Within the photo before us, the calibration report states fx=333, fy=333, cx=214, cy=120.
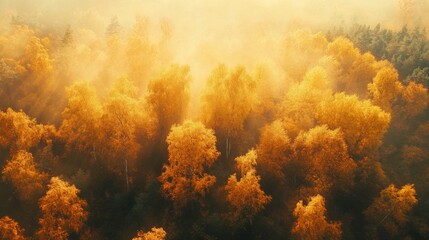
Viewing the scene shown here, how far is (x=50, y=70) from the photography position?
7769 centimetres

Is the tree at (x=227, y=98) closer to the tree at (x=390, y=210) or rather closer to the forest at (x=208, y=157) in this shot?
the forest at (x=208, y=157)

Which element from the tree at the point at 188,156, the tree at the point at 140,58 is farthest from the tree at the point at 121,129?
the tree at the point at 140,58

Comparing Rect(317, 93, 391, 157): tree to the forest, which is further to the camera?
Rect(317, 93, 391, 157): tree

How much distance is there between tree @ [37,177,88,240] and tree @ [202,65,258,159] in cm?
2511

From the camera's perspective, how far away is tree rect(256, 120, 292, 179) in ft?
177

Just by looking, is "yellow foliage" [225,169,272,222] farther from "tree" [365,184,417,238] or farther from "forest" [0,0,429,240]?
"tree" [365,184,417,238]

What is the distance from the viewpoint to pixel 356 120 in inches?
2169

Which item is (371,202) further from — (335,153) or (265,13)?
(265,13)

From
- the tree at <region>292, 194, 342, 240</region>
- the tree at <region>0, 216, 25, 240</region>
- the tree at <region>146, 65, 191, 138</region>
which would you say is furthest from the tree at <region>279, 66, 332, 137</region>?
the tree at <region>0, 216, 25, 240</region>

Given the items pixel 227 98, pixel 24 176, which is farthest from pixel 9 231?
pixel 227 98

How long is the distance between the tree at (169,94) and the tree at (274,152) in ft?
50.3

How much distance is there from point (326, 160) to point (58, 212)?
39.2 metres

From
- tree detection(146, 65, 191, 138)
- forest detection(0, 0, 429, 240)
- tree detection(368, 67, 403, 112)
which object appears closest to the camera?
forest detection(0, 0, 429, 240)

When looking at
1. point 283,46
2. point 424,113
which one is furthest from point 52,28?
point 424,113
